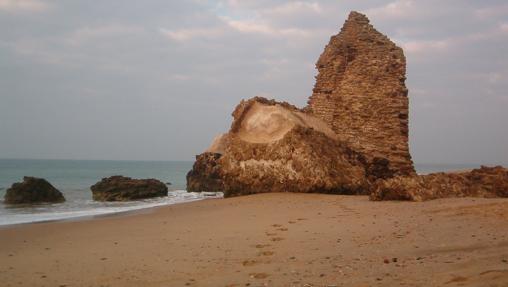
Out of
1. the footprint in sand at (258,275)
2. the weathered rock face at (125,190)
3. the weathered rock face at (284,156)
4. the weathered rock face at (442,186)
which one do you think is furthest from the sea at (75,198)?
the footprint in sand at (258,275)

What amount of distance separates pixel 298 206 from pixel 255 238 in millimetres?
3225

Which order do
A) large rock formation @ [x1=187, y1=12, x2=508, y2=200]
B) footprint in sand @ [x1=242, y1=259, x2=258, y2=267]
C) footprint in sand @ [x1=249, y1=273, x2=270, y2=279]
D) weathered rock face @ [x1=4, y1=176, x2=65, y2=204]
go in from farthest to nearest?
weathered rock face @ [x1=4, y1=176, x2=65, y2=204] → large rock formation @ [x1=187, y1=12, x2=508, y2=200] → footprint in sand @ [x1=242, y1=259, x2=258, y2=267] → footprint in sand @ [x1=249, y1=273, x2=270, y2=279]

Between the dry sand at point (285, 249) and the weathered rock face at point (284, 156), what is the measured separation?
10.3 feet

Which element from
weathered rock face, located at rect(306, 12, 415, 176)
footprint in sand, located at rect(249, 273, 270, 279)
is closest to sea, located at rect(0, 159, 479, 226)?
weathered rock face, located at rect(306, 12, 415, 176)

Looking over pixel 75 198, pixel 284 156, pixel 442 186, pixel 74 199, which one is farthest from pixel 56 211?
pixel 442 186

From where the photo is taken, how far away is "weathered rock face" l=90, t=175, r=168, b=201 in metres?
20.0

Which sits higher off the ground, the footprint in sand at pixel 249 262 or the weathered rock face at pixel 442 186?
the weathered rock face at pixel 442 186

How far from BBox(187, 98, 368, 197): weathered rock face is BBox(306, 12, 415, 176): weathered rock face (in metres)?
0.59

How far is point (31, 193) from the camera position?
18766 mm

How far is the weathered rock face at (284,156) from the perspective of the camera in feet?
38.9

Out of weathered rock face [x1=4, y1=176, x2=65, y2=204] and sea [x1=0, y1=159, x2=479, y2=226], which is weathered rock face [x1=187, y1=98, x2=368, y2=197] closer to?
sea [x1=0, y1=159, x2=479, y2=226]

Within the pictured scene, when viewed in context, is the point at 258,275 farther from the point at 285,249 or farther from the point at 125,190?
the point at 125,190

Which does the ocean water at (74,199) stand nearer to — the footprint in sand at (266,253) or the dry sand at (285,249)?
the dry sand at (285,249)

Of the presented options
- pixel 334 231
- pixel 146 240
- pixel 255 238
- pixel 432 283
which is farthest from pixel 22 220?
pixel 432 283
